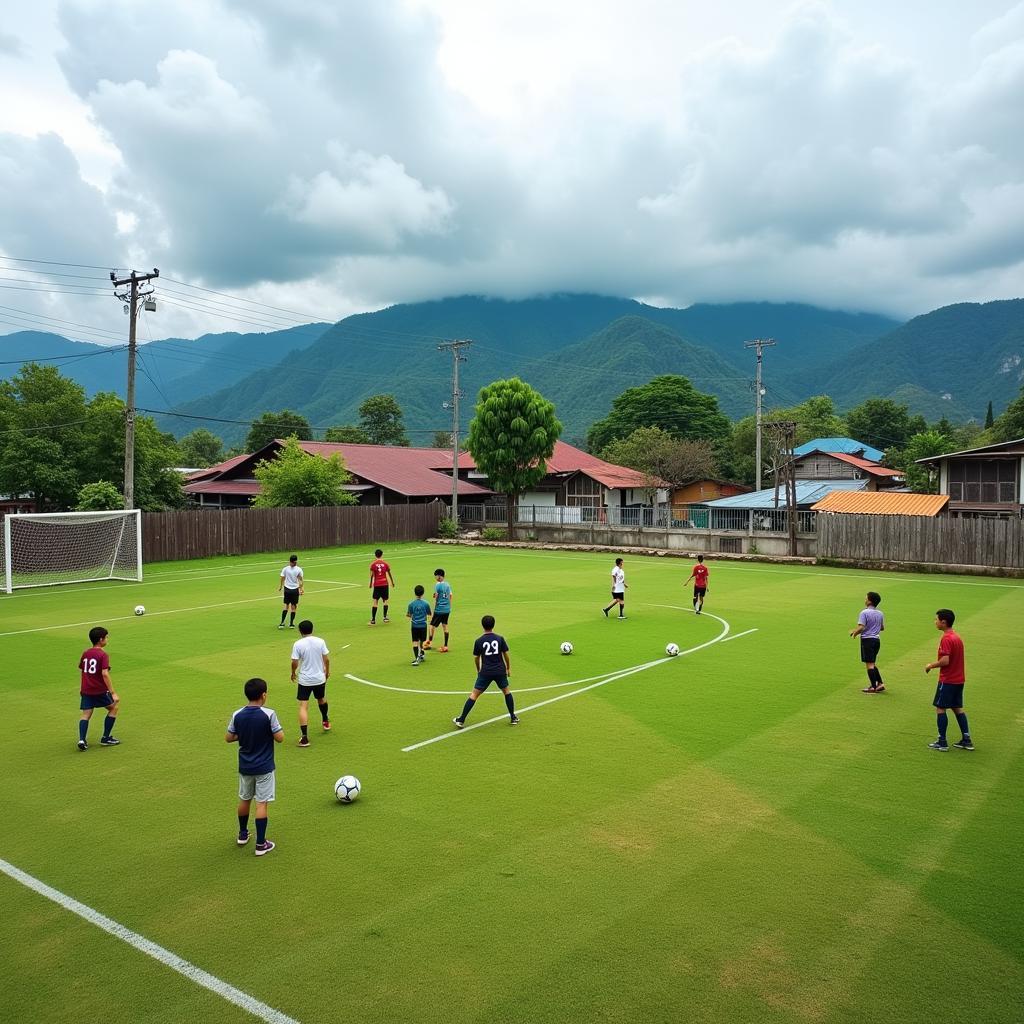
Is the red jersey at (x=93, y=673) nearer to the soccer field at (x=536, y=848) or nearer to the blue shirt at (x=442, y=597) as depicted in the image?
the soccer field at (x=536, y=848)

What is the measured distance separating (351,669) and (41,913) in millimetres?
9675

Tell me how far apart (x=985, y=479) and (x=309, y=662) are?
1791 inches

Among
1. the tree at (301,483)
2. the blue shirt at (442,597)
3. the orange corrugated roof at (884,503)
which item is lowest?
the blue shirt at (442,597)

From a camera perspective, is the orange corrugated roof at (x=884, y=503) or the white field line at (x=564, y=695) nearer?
the white field line at (x=564, y=695)

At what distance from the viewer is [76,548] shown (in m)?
36.2

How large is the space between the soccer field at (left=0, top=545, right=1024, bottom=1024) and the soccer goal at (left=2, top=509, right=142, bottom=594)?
1876cm

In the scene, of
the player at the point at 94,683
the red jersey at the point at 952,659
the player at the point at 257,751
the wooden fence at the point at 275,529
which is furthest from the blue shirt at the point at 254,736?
the wooden fence at the point at 275,529

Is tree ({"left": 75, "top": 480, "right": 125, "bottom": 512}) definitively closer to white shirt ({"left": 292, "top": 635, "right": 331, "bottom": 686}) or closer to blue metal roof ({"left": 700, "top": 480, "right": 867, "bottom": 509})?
white shirt ({"left": 292, "top": 635, "right": 331, "bottom": 686})

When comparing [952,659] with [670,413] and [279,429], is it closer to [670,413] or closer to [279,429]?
[670,413]

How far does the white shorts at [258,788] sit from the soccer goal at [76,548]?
27906mm

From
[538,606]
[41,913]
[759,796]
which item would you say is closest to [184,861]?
[41,913]

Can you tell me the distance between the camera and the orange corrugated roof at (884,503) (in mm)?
45531

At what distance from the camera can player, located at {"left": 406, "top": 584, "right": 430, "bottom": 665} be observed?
17219mm

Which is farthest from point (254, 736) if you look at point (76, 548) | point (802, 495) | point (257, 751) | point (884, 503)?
point (802, 495)
